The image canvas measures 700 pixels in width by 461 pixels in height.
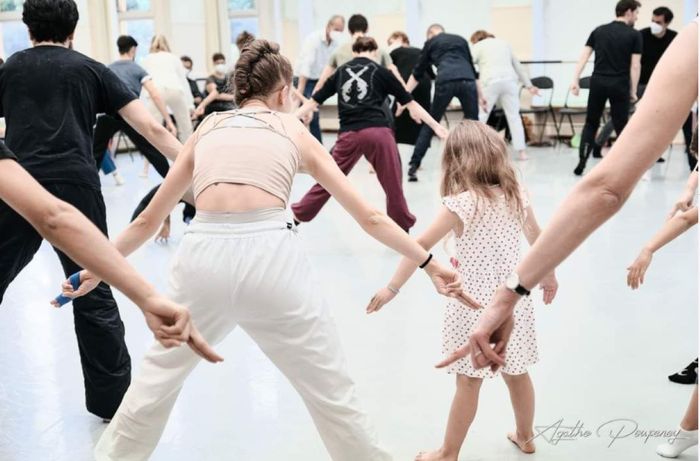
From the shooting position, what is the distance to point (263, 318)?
8.02 feet

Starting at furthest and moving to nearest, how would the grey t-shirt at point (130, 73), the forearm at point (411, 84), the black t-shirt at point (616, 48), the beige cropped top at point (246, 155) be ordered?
the forearm at point (411, 84) → the black t-shirt at point (616, 48) → the grey t-shirt at point (130, 73) → the beige cropped top at point (246, 155)

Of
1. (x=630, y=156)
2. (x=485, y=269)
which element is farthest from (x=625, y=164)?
(x=485, y=269)

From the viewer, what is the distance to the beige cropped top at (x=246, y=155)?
2.53 m

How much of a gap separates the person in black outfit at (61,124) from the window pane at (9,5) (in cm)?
1258

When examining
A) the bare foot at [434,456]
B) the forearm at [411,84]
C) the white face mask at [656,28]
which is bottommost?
the bare foot at [434,456]

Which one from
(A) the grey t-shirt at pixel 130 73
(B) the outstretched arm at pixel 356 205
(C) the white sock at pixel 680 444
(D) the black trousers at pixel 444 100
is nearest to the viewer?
(B) the outstretched arm at pixel 356 205

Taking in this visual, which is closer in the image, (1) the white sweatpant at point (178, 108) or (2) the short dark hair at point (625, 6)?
(2) the short dark hair at point (625, 6)

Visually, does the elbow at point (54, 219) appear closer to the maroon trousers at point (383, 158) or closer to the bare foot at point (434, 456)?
the bare foot at point (434, 456)

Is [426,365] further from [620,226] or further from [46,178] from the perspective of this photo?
[620,226]

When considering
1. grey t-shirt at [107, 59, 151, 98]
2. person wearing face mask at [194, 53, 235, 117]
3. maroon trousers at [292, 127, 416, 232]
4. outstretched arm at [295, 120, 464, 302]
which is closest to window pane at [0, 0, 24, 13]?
person wearing face mask at [194, 53, 235, 117]

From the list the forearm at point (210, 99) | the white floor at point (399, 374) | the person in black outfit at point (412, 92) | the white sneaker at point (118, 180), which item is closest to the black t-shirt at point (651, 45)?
the person in black outfit at point (412, 92)

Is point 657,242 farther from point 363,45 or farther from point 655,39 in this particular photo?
point 655,39

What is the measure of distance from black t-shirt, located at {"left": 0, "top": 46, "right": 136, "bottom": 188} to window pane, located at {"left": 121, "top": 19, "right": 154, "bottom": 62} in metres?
12.8

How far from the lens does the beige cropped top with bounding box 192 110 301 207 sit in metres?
2.53
